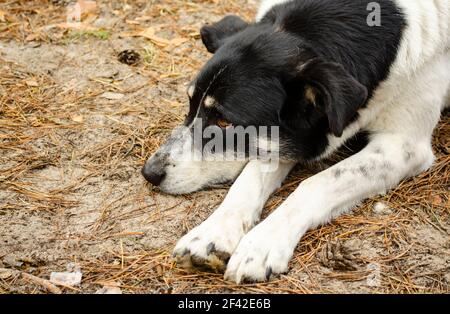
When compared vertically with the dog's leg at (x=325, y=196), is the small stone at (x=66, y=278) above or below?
below

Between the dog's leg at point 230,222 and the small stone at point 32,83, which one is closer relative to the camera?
the dog's leg at point 230,222

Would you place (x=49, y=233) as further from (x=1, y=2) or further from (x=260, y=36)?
(x=1, y=2)

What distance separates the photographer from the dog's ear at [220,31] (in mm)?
3475

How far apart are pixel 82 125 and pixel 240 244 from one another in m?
1.68

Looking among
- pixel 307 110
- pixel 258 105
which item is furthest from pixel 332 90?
pixel 258 105

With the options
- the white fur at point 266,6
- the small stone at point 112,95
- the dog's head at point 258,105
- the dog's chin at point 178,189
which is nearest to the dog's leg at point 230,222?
the dog's head at point 258,105

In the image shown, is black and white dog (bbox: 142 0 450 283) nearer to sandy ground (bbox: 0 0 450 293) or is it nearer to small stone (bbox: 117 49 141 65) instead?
sandy ground (bbox: 0 0 450 293)

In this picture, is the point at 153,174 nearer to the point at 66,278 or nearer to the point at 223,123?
the point at 223,123

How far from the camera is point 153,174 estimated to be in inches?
125

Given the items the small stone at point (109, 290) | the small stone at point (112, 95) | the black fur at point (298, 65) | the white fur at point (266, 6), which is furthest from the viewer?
the small stone at point (112, 95)

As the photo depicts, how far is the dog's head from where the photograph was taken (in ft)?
9.11

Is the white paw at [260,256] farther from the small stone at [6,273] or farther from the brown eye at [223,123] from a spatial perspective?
the small stone at [6,273]

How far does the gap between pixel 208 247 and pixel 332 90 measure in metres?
0.95

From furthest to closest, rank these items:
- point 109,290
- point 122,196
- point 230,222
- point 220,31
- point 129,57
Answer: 1. point 129,57
2. point 220,31
3. point 122,196
4. point 230,222
5. point 109,290
